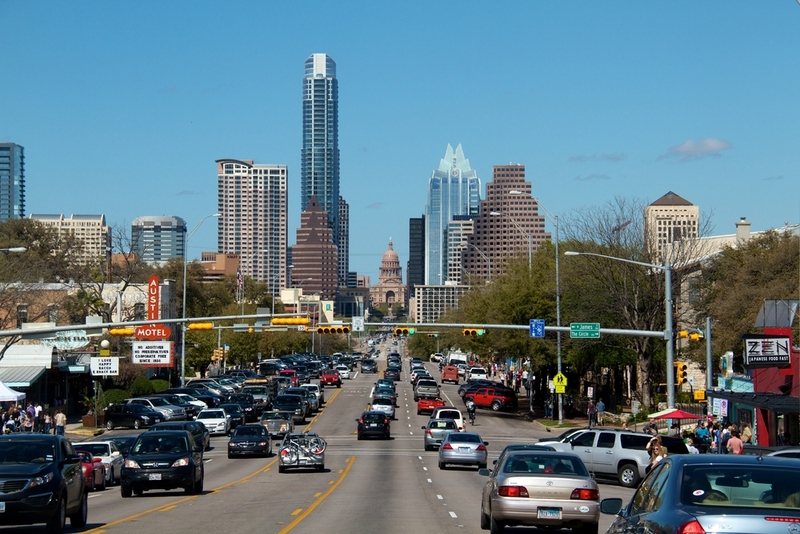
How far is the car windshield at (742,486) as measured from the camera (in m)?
7.80

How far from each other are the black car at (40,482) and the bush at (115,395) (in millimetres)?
47720

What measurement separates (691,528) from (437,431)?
37048mm

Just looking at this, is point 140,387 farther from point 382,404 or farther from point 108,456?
point 108,456

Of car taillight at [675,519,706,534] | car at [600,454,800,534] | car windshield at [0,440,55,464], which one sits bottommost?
car windshield at [0,440,55,464]

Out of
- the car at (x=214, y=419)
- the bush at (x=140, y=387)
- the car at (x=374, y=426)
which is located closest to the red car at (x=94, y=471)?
the car at (x=374, y=426)

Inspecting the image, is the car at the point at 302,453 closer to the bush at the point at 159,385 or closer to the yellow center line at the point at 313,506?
the yellow center line at the point at 313,506

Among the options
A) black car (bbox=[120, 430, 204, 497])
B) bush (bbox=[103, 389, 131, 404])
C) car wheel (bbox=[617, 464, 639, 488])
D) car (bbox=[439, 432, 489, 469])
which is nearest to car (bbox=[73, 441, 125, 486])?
black car (bbox=[120, 430, 204, 497])

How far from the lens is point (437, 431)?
144 feet

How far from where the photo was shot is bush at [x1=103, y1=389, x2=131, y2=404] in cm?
6444

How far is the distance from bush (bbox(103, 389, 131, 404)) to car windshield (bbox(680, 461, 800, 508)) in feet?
195

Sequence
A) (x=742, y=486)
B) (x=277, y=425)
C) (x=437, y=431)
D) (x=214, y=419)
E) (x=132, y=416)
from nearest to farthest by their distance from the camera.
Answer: (x=742, y=486) < (x=437, y=431) < (x=277, y=425) < (x=214, y=419) < (x=132, y=416)

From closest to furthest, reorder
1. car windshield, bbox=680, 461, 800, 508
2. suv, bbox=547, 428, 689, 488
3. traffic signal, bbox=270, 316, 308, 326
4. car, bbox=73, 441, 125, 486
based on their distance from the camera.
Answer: car windshield, bbox=680, 461, 800, 508 → suv, bbox=547, 428, 689, 488 → car, bbox=73, 441, 125, 486 → traffic signal, bbox=270, 316, 308, 326

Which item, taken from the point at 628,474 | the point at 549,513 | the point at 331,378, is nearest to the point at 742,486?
the point at 549,513

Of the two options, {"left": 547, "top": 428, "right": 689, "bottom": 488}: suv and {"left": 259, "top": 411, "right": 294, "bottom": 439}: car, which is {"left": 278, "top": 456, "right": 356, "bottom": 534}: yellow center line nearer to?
{"left": 547, "top": 428, "right": 689, "bottom": 488}: suv
